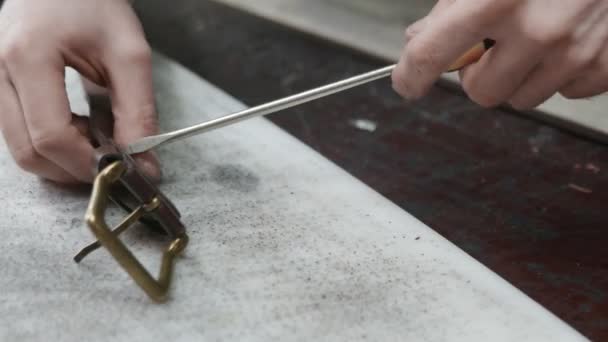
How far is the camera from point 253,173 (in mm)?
684

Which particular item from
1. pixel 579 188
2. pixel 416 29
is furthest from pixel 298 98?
pixel 579 188

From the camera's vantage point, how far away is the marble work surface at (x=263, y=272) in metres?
0.49

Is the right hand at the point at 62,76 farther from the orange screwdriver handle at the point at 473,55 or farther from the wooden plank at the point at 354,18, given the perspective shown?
the wooden plank at the point at 354,18

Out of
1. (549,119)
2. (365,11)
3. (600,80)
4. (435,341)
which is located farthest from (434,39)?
(365,11)

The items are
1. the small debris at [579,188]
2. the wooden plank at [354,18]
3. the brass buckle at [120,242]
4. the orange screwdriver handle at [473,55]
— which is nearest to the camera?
the brass buckle at [120,242]

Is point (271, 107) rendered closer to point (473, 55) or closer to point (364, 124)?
point (473, 55)

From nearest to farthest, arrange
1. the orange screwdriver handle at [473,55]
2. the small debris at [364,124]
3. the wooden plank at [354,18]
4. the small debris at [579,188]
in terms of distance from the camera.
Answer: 1. the orange screwdriver handle at [473,55]
2. the small debris at [579,188]
3. the small debris at [364,124]
4. the wooden plank at [354,18]

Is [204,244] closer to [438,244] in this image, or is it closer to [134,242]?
[134,242]

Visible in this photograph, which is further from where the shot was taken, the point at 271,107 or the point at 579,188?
the point at 579,188

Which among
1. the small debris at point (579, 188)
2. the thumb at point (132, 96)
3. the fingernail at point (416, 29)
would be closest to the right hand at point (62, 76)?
the thumb at point (132, 96)

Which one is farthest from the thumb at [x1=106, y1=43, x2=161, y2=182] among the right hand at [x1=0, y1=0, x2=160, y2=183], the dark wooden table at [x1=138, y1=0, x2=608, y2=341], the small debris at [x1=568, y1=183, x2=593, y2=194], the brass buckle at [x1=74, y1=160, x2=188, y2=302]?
the small debris at [x1=568, y1=183, x2=593, y2=194]

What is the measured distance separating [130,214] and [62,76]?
0.18m

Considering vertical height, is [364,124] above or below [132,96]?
below

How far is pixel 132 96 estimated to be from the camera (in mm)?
635
